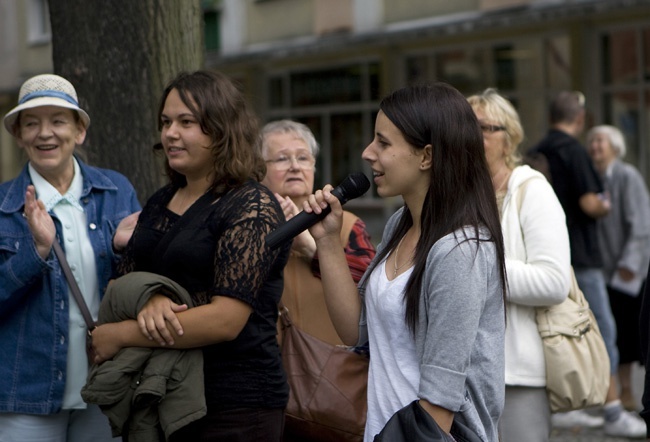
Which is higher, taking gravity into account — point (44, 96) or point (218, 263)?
point (44, 96)

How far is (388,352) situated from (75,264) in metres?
1.40

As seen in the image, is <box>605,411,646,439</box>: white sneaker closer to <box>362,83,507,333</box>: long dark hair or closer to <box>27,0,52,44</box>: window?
<box>362,83,507,333</box>: long dark hair

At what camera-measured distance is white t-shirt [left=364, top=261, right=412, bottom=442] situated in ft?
9.39

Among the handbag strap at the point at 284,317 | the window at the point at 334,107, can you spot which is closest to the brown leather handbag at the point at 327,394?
the handbag strap at the point at 284,317

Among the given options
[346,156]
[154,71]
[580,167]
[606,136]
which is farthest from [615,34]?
[154,71]

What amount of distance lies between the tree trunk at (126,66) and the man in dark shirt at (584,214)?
3087mm

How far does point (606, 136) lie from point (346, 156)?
45.4ft

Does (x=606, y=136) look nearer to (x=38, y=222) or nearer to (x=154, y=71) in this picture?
(x=154, y=71)

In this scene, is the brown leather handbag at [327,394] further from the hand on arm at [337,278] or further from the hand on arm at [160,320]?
the hand on arm at [160,320]

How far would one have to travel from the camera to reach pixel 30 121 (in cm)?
385

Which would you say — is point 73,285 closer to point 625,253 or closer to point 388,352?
point 388,352

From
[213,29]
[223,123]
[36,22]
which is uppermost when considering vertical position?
[36,22]

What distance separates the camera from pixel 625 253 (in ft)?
26.0

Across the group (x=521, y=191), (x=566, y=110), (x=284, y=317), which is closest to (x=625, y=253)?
(x=566, y=110)
